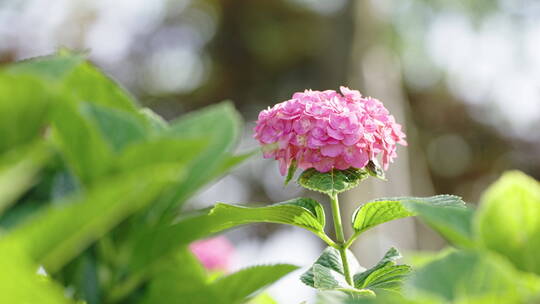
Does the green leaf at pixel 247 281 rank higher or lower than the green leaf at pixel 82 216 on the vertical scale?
lower

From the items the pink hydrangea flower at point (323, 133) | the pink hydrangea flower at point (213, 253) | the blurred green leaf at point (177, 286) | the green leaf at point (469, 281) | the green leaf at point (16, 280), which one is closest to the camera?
the green leaf at point (16, 280)

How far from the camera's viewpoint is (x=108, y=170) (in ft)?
1.67

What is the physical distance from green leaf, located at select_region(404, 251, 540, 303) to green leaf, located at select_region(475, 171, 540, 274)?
1.7 inches

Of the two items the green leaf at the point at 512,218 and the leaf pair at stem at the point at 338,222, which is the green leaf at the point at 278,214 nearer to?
the leaf pair at stem at the point at 338,222

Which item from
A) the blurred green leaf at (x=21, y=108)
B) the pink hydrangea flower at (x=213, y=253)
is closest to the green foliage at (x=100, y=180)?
the blurred green leaf at (x=21, y=108)

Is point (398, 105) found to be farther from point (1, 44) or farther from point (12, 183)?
point (12, 183)

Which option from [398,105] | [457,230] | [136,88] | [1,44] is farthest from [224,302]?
[136,88]

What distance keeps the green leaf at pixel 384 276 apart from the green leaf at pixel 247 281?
0.26 m

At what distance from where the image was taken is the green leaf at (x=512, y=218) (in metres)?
0.50

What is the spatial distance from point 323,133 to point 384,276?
273 millimetres

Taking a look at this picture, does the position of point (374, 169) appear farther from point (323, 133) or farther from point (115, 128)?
point (115, 128)

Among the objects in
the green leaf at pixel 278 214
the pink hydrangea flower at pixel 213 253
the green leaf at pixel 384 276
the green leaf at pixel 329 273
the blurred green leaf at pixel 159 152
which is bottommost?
the pink hydrangea flower at pixel 213 253

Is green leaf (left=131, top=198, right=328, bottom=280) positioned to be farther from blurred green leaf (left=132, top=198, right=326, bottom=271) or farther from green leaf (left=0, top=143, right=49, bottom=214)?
green leaf (left=0, top=143, right=49, bottom=214)

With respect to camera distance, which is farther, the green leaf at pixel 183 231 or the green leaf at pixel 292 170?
the green leaf at pixel 292 170
